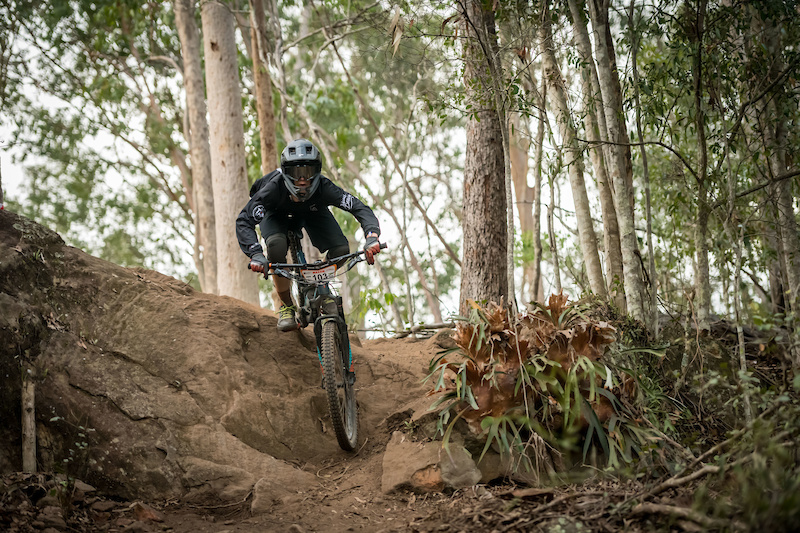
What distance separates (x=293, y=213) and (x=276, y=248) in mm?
486

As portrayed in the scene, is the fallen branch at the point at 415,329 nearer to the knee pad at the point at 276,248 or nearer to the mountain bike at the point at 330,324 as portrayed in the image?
the mountain bike at the point at 330,324

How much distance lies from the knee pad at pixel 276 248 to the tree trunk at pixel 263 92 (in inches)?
176

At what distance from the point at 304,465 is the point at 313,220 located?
7.15 ft

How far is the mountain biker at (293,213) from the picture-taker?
506 centimetres

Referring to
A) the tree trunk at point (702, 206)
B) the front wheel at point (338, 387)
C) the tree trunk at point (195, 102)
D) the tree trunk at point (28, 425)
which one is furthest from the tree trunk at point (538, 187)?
the tree trunk at point (195, 102)

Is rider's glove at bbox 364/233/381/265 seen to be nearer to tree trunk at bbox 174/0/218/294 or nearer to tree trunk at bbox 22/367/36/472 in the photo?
tree trunk at bbox 22/367/36/472

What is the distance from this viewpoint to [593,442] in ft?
14.1

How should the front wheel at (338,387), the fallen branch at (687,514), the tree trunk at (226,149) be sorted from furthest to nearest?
the tree trunk at (226,149), the front wheel at (338,387), the fallen branch at (687,514)

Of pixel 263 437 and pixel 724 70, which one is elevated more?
pixel 724 70

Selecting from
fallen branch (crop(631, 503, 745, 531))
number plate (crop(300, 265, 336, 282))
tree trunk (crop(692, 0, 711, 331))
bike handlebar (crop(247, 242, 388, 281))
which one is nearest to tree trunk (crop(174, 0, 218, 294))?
bike handlebar (crop(247, 242, 388, 281))

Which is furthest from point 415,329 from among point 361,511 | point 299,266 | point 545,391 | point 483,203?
point 361,511

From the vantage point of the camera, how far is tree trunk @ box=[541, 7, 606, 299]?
7.07m

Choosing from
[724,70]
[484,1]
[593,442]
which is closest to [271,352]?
[593,442]

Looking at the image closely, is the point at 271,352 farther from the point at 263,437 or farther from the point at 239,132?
the point at 239,132
